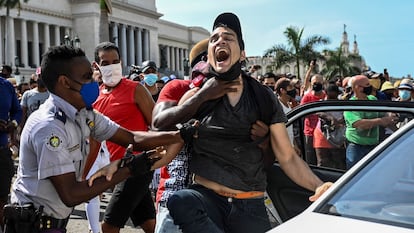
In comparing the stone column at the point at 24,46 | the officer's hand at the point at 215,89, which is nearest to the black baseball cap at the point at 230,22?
the officer's hand at the point at 215,89

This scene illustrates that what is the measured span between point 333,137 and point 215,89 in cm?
202

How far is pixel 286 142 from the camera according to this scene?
11.0ft

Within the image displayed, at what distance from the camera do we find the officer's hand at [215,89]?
315 centimetres

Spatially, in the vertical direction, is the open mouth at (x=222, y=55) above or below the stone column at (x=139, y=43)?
below

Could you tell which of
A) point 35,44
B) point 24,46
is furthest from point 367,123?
point 35,44

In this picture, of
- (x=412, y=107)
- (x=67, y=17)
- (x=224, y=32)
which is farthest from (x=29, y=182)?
(x=67, y=17)

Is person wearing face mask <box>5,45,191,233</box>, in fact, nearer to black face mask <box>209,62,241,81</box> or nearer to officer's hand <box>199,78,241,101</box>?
officer's hand <box>199,78,241,101</box>

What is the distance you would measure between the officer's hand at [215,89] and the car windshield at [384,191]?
89 centimetres

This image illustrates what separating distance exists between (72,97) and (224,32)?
37.2 inches

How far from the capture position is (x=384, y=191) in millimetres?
2576

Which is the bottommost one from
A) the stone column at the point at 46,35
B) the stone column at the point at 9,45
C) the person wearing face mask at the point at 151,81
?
the person wearing face mask at the point at 151,81

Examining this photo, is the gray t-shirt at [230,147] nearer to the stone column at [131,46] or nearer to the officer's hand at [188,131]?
the officer's hand at [188,131]

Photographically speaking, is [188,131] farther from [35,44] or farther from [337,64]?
[35,44]

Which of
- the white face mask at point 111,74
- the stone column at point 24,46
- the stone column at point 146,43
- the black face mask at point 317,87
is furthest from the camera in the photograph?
the stone column at point 146,43
